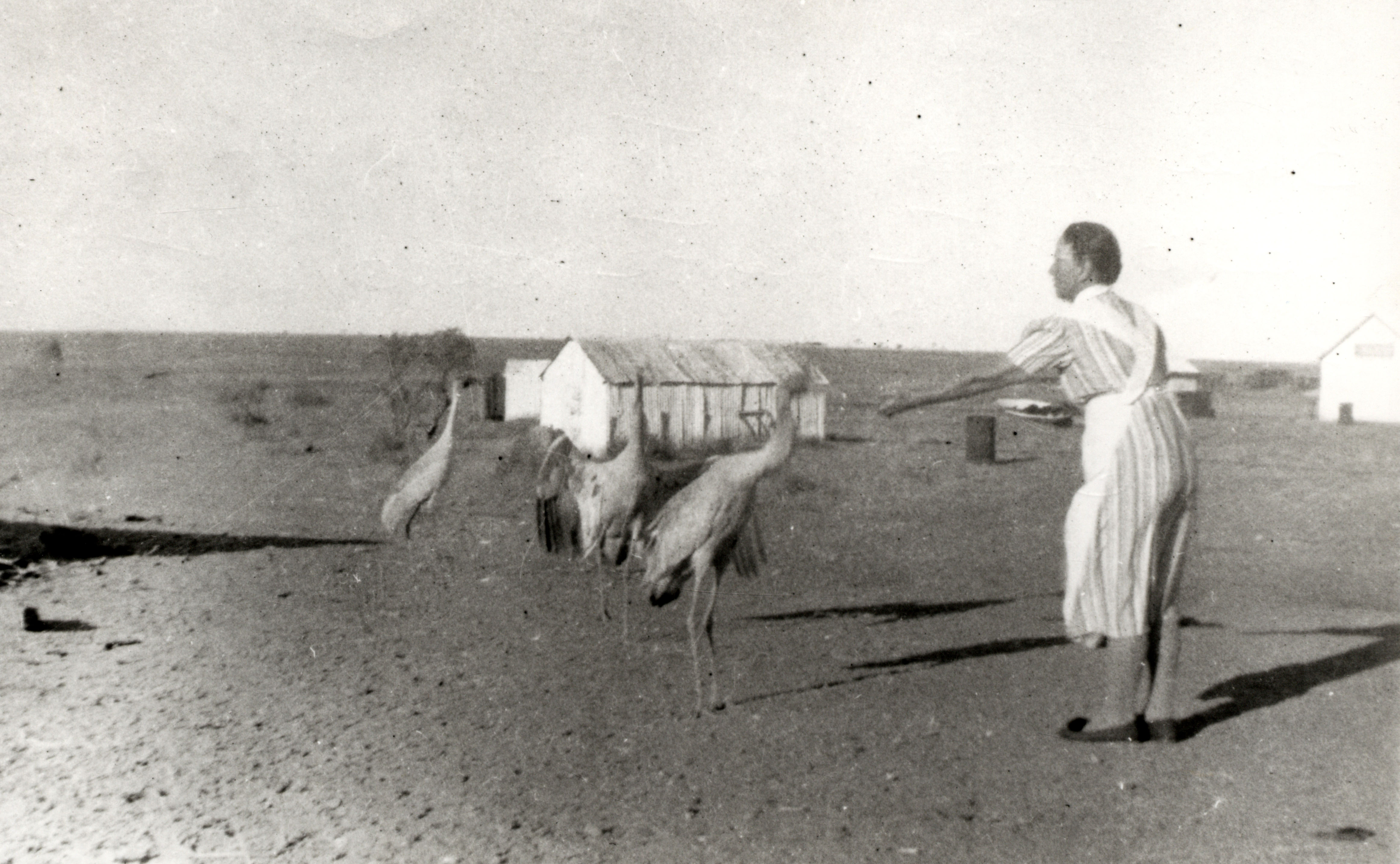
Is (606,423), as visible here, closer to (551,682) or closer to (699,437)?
(699,437)

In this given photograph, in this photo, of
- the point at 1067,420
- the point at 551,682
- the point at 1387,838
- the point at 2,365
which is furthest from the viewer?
the point at 2,365

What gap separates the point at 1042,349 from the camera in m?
4.25

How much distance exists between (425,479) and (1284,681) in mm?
4956

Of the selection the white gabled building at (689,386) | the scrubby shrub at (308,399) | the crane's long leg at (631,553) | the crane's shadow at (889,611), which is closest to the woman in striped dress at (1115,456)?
the crane's long leg at (631,553)

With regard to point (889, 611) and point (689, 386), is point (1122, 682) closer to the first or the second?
point (889, 611)

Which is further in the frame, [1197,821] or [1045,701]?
[1045,701]

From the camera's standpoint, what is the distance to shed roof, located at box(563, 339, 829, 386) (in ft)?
38.6

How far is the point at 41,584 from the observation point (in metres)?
8.34

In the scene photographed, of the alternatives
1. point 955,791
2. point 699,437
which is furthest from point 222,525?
point 955,791

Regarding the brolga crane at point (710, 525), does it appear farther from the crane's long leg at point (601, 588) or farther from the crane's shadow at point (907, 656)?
the crane's long leg at point (601, 588)

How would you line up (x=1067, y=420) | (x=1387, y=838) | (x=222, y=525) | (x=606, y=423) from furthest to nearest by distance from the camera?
(x=606, y=423), (x=222, y=525), (x=1067, y=420), (x=1387, y=838)

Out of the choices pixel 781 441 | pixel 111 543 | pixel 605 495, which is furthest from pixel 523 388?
pixel 781 441

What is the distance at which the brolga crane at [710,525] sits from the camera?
4836 mm

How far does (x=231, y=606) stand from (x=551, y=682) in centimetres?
302
